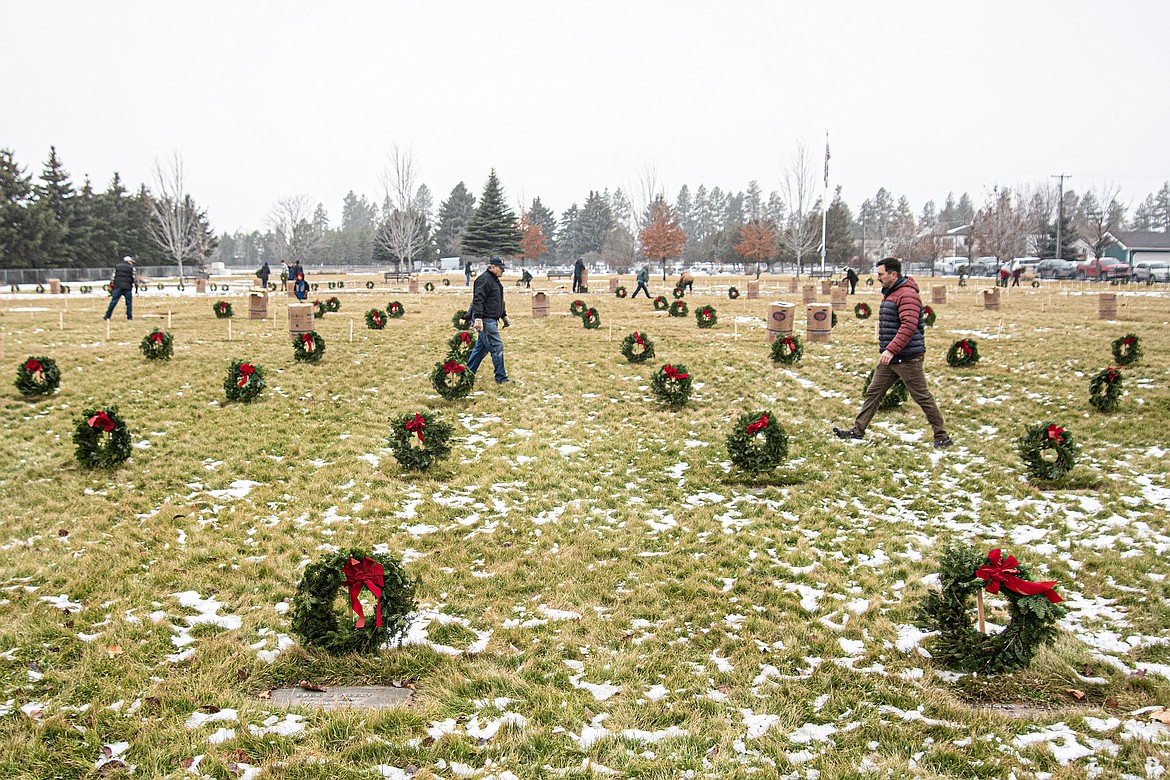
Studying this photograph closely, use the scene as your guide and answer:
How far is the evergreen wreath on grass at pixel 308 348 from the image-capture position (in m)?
14.5

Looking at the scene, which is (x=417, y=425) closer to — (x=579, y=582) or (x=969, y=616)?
(x=579, y=582)

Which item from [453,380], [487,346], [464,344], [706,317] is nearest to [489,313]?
[487,346]

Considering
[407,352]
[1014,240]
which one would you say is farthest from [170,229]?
[1014,240]

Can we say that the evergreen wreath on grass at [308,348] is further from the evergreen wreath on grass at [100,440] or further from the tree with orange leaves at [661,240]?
the tree with orange leaves at [661,240]

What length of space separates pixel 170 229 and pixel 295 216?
34792 millimetres

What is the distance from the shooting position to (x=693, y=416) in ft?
36.3

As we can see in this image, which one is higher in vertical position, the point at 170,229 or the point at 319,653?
the point at 170,229

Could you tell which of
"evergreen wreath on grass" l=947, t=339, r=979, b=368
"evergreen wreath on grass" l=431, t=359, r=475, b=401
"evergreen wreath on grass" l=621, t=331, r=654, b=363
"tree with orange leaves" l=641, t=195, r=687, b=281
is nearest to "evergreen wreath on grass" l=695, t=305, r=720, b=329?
Result: "evergreen wreath on grass" l=621, t=331, r=654, b=363

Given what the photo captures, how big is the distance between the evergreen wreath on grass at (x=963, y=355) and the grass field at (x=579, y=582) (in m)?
1.55

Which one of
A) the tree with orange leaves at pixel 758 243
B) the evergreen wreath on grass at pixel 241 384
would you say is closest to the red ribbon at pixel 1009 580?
the evergreen wreath on grass at pixel 241 384

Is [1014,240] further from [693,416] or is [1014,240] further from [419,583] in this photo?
[419,583]

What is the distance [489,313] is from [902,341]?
641cm

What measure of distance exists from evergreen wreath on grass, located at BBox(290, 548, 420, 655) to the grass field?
0.13m

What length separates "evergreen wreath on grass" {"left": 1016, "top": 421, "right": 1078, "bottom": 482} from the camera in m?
7.59
